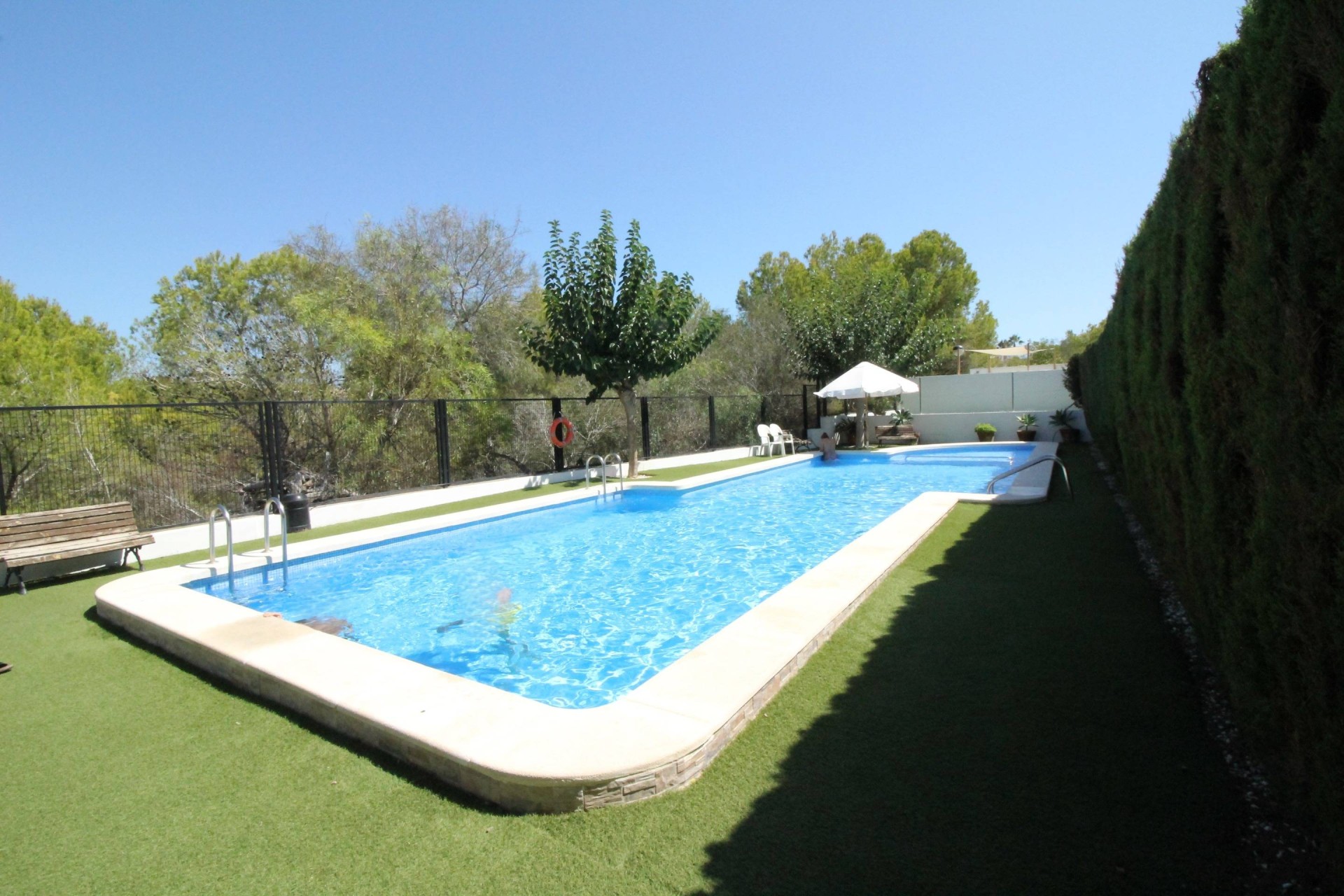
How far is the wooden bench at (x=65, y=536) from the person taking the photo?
6414 millimetres

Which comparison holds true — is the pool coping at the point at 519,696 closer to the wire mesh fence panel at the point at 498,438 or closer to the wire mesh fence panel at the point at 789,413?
the wire mesh fence panel at the point at 498,438

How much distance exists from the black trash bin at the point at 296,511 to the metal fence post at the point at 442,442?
113 inches

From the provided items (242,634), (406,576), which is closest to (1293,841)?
(242,634)

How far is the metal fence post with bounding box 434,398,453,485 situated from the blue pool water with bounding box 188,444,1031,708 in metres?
2.25

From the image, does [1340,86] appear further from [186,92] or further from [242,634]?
[186,92]

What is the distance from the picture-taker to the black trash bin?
9.17 m

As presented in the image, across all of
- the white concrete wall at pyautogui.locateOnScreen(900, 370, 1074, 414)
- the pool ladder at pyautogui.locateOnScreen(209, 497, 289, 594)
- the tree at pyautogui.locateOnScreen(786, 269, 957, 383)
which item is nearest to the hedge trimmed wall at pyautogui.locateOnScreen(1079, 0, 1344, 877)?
the pool ladder at pyautogui.locateOnScreen(209, 497, 289, 594)

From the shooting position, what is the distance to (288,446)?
11.6 m

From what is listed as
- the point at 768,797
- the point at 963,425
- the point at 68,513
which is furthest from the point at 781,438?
the point at 768,797

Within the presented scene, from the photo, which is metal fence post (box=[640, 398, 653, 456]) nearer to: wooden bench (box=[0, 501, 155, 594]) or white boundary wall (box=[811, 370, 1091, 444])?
white boundary wall (box=[811, 370, 1091, 444])

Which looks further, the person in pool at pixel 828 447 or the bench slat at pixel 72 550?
the person in pool at pixel 828 447

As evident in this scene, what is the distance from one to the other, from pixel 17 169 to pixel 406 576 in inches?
583

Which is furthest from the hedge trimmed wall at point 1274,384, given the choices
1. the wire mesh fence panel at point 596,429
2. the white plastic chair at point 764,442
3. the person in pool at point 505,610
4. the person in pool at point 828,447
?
the white plastic chair at point 764,442

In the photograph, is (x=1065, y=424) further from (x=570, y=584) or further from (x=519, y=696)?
(x=519, y=696)
